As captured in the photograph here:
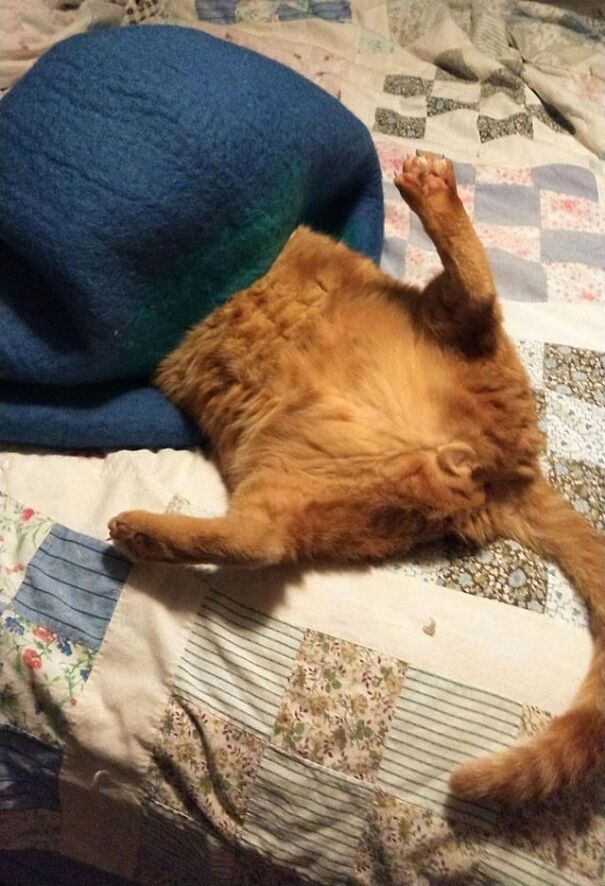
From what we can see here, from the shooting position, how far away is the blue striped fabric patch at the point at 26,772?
94cm

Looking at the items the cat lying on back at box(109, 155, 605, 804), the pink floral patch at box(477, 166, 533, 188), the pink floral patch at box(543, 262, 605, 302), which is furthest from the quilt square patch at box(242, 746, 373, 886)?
the pink floral patch at box(477, 166, 533, 188)

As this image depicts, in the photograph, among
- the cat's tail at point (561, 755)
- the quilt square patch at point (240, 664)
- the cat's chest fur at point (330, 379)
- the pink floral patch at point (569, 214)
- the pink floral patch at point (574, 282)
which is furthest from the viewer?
the pink floral patch at point (569, 214)

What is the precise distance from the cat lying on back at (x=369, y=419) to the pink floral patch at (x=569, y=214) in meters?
0.52

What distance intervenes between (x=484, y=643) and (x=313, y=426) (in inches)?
13.8

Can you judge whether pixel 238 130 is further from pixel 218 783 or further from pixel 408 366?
pixel 218 783

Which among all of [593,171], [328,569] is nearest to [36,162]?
[328,569]

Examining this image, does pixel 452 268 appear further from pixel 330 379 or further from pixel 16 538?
pixel 16 538

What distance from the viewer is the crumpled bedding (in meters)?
0.85

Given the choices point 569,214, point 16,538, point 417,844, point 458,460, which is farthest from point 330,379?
point 569,214

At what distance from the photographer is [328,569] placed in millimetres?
957

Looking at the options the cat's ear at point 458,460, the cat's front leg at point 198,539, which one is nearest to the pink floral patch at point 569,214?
the cat's ear at point 458,460

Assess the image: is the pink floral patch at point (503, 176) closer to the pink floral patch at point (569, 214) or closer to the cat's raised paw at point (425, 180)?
the pink floral patch at point (569, 214)

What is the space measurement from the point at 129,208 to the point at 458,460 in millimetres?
516

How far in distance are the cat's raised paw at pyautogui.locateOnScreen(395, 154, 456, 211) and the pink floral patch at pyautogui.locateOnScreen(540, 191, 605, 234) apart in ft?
1.65
